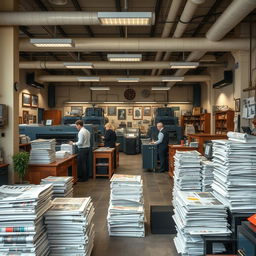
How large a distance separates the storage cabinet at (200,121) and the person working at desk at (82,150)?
7614 mm

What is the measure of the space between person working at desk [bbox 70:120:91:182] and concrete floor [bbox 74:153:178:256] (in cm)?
29

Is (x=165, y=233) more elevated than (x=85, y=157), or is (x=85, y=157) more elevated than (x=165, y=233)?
(x=85, y=157)

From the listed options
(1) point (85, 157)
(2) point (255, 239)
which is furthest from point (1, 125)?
(2) point (255, 239)

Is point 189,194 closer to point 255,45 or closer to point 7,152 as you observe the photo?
point 7,152

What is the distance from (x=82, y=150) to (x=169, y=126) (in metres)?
4.85

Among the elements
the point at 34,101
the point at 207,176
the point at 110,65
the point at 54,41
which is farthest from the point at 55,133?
the point at 34,101

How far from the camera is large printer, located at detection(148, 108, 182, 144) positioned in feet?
36.2

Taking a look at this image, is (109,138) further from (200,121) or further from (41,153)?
(200,121)

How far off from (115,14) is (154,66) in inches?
211

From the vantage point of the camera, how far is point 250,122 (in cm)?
809

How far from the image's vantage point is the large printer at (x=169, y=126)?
11.0m

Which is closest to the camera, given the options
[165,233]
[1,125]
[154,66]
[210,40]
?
[165,233]

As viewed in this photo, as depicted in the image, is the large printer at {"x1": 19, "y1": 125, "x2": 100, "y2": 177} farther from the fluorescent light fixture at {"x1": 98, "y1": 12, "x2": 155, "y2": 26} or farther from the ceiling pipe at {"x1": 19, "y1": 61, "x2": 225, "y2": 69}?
the fluorescent light fixture at {"x1": 98, "y1": 12, "x2": 155, "y2": 26}

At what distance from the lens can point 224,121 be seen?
10.9 metres
